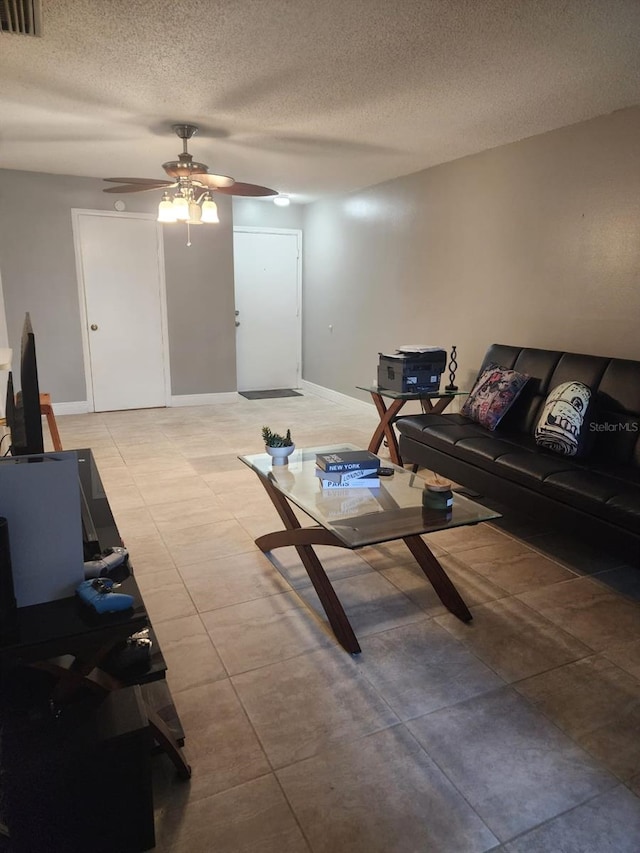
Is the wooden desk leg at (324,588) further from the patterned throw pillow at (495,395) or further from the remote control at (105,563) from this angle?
the patterned throw pillow at (495,395)

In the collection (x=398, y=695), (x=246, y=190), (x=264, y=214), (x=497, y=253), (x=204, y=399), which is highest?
(x=264, y=214)

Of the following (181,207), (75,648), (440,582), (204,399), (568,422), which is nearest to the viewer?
(75,648)

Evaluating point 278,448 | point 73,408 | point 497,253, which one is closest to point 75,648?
point 278,448

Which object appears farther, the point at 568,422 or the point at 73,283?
the point at 73,283

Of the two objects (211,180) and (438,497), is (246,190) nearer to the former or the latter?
(211,180)

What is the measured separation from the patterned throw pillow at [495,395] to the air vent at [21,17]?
286 cm

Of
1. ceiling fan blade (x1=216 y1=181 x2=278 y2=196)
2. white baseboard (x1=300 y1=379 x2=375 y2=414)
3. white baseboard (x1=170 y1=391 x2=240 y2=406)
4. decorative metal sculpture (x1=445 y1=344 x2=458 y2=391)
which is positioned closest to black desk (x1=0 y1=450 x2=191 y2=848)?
ceiling fan blade (x1=216 y1=181 x2=278 y2=196)

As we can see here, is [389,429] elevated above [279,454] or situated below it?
below

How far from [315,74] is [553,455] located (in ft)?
7.30

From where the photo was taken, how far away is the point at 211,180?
3.46 meters

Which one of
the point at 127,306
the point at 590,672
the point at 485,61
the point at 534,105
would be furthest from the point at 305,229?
the point at 590,672

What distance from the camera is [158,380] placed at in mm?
6031

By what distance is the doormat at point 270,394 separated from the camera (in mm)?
6664

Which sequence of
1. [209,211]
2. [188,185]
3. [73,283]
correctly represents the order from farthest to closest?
[73,283] < [209,211] < [188,185]
